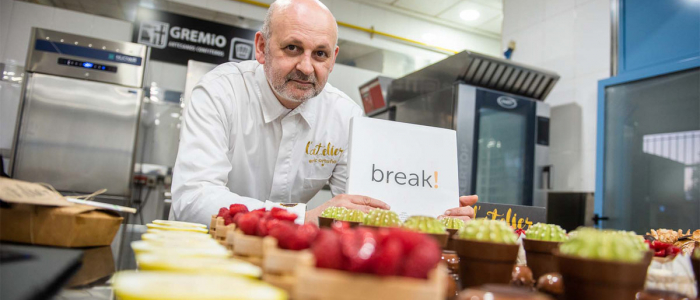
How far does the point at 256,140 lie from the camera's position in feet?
6.70

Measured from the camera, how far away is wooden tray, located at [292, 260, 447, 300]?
0.41 m

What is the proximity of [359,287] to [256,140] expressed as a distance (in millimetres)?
1698

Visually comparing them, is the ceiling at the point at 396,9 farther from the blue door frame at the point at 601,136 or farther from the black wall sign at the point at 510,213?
the black wall sign at the point at 510,213

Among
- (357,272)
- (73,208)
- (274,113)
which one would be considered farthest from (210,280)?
(274,113)

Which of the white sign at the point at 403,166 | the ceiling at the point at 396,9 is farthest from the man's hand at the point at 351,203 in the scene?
the ceiling at the point at 396,9

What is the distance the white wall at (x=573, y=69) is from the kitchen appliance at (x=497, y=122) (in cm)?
23

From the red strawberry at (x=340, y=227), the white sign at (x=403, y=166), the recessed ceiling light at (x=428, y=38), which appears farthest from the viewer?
the recessed ceiling light at (x=428, y=38)

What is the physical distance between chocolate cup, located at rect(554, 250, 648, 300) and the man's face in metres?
1.43

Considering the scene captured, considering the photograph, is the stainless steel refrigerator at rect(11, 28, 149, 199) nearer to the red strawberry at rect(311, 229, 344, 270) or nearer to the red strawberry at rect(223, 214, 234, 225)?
the red strawberry at rect(223, 214, 234, 225)

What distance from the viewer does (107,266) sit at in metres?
0.84

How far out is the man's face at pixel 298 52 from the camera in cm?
182

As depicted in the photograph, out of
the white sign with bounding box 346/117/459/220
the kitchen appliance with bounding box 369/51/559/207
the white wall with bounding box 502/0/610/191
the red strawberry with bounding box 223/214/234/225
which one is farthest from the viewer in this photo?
the white wall with bounding box 502/0/610/191

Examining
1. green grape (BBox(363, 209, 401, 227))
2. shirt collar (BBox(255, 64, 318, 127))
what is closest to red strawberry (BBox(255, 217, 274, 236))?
green grape (BBox(363, 209, 401, 227))

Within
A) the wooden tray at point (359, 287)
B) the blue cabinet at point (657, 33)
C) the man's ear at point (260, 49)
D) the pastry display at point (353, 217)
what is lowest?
the wooden tray at point (359, 287)
